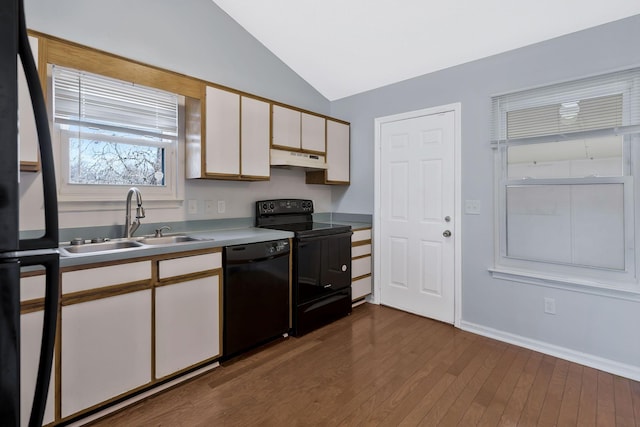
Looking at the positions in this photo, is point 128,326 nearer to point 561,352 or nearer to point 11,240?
point 11,240

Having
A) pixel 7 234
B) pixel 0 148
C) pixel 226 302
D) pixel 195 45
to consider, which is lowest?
pixel 226 302

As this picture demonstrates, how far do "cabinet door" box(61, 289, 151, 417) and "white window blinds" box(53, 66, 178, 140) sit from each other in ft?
4.11

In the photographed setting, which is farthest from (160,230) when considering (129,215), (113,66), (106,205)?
(113,66)

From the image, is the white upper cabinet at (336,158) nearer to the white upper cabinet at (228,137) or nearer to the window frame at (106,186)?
the white upper cabinet at (228,137)

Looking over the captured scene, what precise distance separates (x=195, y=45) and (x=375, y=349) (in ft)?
9.58

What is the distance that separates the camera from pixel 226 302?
2.34m

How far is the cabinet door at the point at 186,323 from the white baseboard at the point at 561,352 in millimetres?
2231

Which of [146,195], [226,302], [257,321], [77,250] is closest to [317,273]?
[257,321]

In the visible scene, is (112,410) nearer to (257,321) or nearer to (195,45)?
(257,321)

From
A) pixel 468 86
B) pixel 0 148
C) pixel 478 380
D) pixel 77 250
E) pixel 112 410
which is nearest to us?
pixel 0 148

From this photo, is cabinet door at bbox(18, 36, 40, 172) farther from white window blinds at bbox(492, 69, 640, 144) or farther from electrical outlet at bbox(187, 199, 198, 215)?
white window blinds at bbox(492, 69, 640, 144)

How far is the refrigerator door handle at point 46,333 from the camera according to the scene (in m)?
0.69

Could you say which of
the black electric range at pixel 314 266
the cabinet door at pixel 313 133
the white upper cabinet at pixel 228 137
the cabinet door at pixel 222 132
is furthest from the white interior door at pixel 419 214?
the cabinet door at pixel 222 132

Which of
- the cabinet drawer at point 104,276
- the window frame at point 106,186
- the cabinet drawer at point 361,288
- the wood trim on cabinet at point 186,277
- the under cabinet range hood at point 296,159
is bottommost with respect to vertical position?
the cabinet drawer at point 361,288
